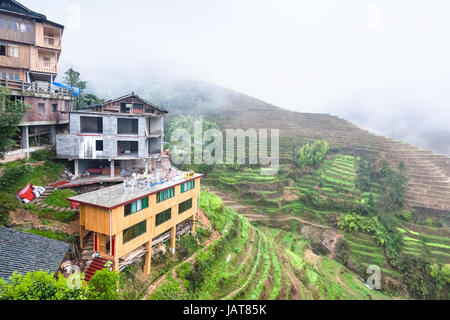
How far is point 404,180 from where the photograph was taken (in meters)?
36.7

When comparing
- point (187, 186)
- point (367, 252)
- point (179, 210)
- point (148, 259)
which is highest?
point (187, 186)

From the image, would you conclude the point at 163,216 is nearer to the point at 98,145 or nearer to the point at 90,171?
the point at 98,145

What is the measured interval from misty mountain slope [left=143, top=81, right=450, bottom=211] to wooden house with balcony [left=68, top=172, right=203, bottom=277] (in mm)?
30357

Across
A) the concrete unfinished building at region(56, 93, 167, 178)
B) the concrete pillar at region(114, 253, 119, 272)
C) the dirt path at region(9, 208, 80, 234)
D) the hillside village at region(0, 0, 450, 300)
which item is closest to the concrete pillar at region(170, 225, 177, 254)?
the hillside village at region(0, 0, 450, 300)

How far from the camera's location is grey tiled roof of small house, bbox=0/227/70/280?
1009cm

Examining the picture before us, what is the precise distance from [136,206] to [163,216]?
8.56 ft

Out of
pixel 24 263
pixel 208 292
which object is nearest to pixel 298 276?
pixel 208 292

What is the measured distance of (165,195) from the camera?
15719 millimetres

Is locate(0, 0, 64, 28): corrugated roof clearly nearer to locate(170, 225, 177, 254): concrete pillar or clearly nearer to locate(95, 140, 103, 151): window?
locate(95, 140, 103, 151): window

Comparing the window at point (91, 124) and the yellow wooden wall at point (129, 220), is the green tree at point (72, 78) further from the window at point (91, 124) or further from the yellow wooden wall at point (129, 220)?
the yellow wooden wall at point (129, 220)

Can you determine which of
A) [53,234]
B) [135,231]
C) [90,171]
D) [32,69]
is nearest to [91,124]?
[90,171]

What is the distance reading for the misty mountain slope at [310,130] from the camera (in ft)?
121

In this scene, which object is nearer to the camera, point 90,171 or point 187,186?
point 187,186
